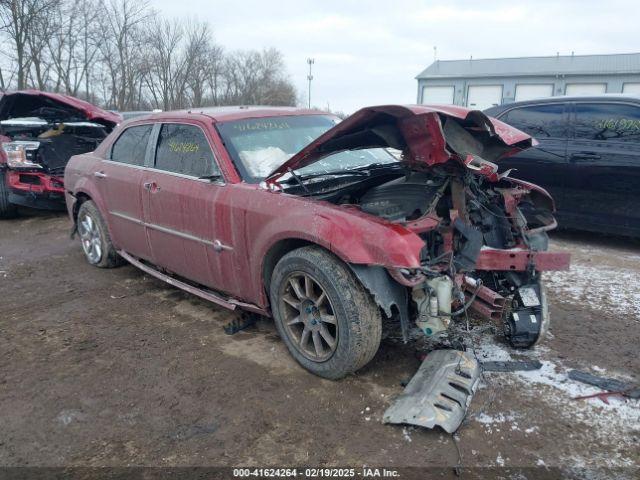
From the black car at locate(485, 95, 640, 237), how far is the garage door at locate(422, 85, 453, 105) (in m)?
38.0

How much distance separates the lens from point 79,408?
2.83m

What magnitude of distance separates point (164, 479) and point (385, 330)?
69.9 inches

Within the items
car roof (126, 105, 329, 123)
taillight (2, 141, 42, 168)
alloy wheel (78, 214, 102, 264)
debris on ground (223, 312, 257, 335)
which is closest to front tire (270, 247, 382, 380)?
debris on ground (223, 312, 257, 335)

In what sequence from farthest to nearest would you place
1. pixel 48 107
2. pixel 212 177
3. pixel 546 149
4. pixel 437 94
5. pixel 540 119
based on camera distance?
pixel 437 94, pixel 48 107, pixel 540 119, pixel 546 149, pixel 212 177

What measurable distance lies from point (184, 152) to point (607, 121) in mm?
4577

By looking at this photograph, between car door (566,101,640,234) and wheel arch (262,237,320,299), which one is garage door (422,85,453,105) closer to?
car door (566,101,640,234)

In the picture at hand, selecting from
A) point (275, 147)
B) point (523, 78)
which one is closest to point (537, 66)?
point (523, 78)

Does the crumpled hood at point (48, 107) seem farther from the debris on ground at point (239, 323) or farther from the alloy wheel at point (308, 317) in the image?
the alloy wheel at point (308, 317)

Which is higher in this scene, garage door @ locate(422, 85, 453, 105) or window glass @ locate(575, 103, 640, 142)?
garage door @ locate(422, 85, 453, 105)

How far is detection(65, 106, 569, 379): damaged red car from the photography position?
2.79 m

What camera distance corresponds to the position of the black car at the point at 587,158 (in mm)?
5305

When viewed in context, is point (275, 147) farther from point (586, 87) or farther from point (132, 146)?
point (586, 87)

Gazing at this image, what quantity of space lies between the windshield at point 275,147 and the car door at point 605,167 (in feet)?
9.06

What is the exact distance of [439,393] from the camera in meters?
2.69
